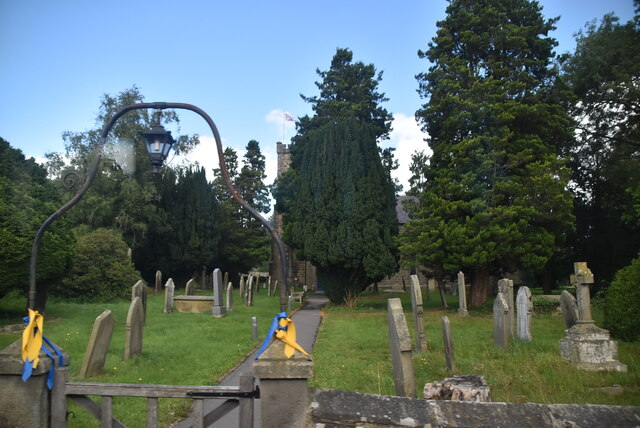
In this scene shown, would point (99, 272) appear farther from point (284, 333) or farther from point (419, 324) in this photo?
point (284, 333)

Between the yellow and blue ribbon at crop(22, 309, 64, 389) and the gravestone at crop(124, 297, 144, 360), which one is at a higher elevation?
the yellow and blue ribbon at crop(22, 309, 64, 389)

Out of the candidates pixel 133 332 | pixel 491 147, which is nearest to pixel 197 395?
pixel 133 332

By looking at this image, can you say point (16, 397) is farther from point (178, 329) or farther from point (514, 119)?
point (514, 119)

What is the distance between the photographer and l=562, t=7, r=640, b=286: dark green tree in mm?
17953

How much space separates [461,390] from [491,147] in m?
14.8

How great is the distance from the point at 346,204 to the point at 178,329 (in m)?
10.6

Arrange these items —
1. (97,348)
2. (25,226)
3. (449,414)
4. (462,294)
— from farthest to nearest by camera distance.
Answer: (462,294) → (25,226) → (97,348) → (449,414)

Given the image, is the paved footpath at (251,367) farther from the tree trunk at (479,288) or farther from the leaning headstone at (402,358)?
the tree trunk at (479,288)

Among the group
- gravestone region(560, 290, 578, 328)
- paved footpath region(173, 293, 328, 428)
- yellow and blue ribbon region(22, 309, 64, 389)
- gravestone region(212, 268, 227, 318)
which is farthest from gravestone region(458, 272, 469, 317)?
yellow and blue ribbon region(22, 309, 64, 389)

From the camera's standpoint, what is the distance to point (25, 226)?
1249cm

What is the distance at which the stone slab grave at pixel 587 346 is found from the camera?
7961mm

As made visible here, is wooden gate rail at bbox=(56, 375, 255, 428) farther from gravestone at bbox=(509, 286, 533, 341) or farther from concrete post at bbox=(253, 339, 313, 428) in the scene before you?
gravestone at bbox=(509, 286, 533, 341)

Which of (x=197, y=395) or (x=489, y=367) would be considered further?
(x=489, y=367)

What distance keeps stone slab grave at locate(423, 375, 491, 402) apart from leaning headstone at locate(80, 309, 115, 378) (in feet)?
16.6
